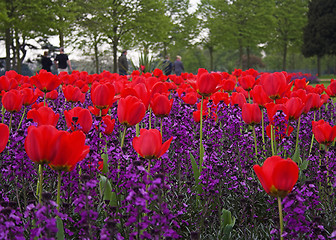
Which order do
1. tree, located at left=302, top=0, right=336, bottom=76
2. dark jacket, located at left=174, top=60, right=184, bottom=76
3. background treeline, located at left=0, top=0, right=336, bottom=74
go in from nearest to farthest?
dark jacket, located at left=174, top=60, right=184, bottom=76, background treeline, located at left=0, top=0, right=336, bottom=74, tree, located at left=302, top=0, right=336, bottom=76

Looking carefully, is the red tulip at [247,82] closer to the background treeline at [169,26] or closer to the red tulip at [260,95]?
the red tulip at [260,95]

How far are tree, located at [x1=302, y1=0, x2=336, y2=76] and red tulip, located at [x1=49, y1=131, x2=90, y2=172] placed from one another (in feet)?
138

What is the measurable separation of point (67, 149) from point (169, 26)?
33.7 metres

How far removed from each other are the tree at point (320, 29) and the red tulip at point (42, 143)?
4221 centimetres

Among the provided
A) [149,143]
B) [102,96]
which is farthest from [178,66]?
[149,143]

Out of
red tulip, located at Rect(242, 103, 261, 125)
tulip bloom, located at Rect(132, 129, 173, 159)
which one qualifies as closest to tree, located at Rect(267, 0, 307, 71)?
red tulip, located at Rect(242, 103, 261, 125)

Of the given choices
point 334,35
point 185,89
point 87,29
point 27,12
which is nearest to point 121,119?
point 185,89

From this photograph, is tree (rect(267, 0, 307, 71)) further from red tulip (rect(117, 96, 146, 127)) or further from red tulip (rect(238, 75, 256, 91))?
red tulip (rect(117, 96, 146, 127))

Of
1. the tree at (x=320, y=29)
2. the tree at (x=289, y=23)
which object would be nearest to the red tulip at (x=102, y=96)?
the tree at (x=320, y=29)

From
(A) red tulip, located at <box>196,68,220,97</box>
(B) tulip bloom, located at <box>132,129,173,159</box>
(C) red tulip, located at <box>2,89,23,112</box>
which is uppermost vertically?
(A) red tulip, located at <box>196,68,220,97</box>

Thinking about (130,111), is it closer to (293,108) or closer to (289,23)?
(293,108)

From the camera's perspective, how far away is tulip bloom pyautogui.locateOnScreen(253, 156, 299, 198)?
55.8 inches

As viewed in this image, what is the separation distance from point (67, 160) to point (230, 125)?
273cm

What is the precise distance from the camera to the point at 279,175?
1.43 m
